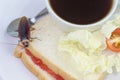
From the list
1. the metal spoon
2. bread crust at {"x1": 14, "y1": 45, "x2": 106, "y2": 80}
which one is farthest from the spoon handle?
bread crust at {"x1": 14, "y1": 45, "x2": 106, "y2": 80}

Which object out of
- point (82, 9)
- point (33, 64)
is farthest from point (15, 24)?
point (82, 9)

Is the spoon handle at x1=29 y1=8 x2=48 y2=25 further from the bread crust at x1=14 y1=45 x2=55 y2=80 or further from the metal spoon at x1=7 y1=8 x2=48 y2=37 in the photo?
Answer: the bread crust at x1=14 y1=45 x2=55 y2=80

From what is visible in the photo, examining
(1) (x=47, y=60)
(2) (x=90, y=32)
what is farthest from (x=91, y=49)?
(1) (x=47, y=60)

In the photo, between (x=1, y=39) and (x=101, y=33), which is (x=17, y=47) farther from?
(x=101, y=33)

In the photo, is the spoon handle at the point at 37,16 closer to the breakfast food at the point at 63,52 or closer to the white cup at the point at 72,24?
the breakfast food at the point at 63,52

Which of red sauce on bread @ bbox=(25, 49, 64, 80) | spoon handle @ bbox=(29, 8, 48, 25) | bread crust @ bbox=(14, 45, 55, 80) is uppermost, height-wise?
spoon handle @ bbox=(29, 8, 48, 25)

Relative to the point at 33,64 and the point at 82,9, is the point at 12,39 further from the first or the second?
the point at 82,9

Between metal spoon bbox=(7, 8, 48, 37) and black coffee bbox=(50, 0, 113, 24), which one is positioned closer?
black coffee bbox=(50, 0, 113, 24)
